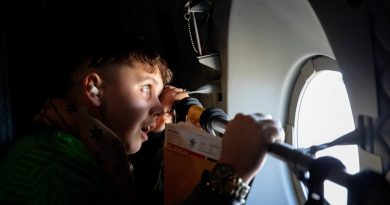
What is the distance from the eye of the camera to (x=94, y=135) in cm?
98

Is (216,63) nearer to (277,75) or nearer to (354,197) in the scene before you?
(277,75)

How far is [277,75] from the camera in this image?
111 cm

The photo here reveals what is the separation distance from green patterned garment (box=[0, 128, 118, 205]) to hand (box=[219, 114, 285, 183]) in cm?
28

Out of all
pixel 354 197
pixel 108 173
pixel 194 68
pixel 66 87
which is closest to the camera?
pixel 354 197

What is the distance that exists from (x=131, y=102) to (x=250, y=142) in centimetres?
42

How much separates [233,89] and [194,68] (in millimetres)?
231

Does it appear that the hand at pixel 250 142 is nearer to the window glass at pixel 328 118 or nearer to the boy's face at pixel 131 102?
the window glass at pixel 328 118

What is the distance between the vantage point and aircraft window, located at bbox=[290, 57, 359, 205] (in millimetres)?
983

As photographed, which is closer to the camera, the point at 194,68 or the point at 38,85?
the point at 38,85

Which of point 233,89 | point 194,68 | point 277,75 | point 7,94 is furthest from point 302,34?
point 7,94

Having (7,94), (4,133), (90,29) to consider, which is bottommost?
(4,133)

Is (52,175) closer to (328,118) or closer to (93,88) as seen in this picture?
(93,88)

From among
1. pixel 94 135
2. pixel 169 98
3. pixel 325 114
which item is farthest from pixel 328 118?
pixel 94 135

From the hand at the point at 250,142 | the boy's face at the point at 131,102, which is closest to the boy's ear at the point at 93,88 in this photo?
the boy's face at the point at 131,102
